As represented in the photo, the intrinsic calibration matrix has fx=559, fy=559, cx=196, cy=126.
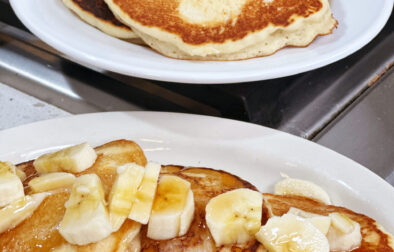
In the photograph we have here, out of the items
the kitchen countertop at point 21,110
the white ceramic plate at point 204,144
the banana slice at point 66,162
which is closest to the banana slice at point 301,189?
the white ceramic plate at point 204,144

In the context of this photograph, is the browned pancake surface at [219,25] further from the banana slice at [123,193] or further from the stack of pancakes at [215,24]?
the banana slice at [123,193]

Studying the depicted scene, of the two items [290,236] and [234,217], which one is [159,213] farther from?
[290,236]

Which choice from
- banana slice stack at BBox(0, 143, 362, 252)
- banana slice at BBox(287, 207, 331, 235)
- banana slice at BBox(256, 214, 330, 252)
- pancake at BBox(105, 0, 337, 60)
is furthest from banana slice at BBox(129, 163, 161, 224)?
pancake at BBox(105, 0, 337, 60)

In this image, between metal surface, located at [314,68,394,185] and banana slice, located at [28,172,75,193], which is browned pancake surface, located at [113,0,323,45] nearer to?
metal surface, located at [314,68,394,185]

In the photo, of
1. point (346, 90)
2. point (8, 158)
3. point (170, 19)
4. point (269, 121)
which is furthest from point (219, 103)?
point (8, 158)

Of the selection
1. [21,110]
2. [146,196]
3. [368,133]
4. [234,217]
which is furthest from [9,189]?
[368,133]

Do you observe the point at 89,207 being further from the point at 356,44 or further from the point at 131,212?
the point at 356,44
